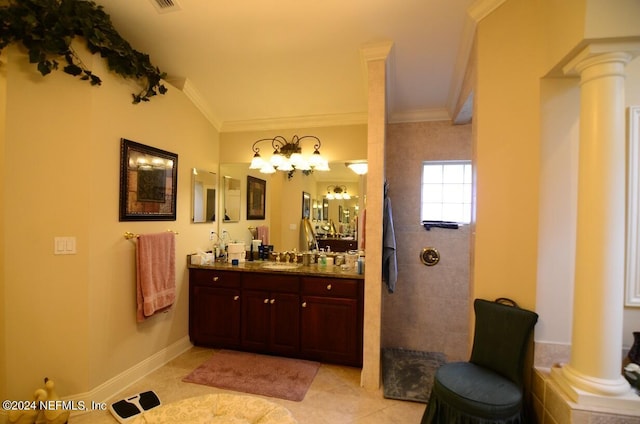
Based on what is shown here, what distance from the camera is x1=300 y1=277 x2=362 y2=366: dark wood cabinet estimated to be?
8.79 ft

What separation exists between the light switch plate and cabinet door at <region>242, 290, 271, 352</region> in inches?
56.2

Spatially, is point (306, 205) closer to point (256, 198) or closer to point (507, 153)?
point (256, 198)

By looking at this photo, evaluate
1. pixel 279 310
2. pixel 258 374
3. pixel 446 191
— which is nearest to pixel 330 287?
pixel 279 310

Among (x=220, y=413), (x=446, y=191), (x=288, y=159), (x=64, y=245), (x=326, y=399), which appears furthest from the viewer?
(x=288, y=159)

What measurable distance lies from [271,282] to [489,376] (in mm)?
1898

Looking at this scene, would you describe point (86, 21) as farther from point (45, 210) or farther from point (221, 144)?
point (221, 144)

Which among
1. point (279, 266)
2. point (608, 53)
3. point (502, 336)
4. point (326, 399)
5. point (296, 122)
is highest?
point (296, 122)

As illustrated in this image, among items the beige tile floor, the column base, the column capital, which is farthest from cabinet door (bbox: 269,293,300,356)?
the column capital

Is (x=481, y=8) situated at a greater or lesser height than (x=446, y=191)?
greater

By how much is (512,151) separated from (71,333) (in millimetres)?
3149

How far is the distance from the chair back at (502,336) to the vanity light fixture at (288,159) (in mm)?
2005

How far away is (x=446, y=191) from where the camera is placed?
10.4ft

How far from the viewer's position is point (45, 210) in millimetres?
1996

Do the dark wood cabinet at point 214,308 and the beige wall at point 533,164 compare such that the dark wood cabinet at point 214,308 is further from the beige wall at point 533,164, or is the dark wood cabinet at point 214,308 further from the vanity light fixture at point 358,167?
the beige wall at point 533,164
